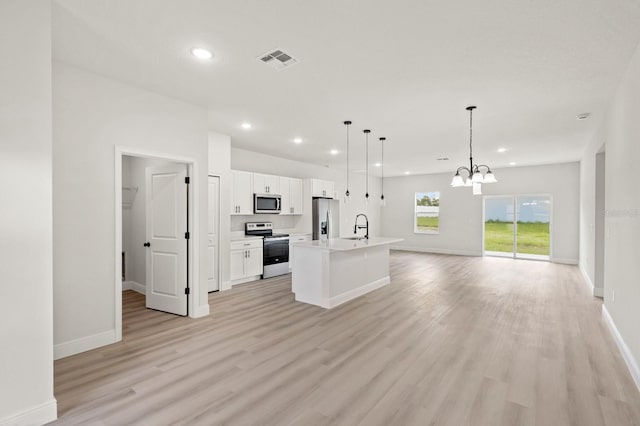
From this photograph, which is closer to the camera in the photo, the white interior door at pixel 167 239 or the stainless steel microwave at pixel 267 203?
the white interior door at pixel 167 239

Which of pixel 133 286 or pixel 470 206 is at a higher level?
pixel 470 206

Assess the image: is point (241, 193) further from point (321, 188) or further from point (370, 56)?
point (370, 56)

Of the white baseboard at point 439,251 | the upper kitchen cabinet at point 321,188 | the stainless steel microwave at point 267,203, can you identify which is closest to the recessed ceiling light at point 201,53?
the stainless steel microwave at point 267,203

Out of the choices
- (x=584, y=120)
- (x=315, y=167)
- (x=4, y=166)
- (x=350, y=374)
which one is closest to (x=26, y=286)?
(x=4, y=166)

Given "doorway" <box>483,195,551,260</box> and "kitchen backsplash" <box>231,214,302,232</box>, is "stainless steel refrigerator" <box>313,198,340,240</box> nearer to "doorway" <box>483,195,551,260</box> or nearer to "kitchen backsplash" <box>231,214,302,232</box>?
"kitchen backsplash" <box>231,214,302,232</box>

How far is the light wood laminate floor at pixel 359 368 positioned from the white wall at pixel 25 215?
0.38 meters

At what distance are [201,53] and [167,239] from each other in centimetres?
266

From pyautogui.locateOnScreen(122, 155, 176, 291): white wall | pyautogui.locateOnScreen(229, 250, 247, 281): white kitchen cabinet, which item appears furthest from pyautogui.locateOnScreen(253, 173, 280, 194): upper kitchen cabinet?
pyautogui.locateOnScreen(122, 155, 176, 291): white wall

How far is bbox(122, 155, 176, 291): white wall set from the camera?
5.50 meters

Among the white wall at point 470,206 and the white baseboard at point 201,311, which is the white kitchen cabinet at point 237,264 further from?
the white wall at point 470,206

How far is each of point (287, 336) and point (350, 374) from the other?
41.5 inches

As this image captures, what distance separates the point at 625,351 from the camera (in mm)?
3020

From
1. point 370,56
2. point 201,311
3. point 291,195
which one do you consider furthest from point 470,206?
point 201,311

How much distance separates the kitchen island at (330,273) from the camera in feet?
15.3
